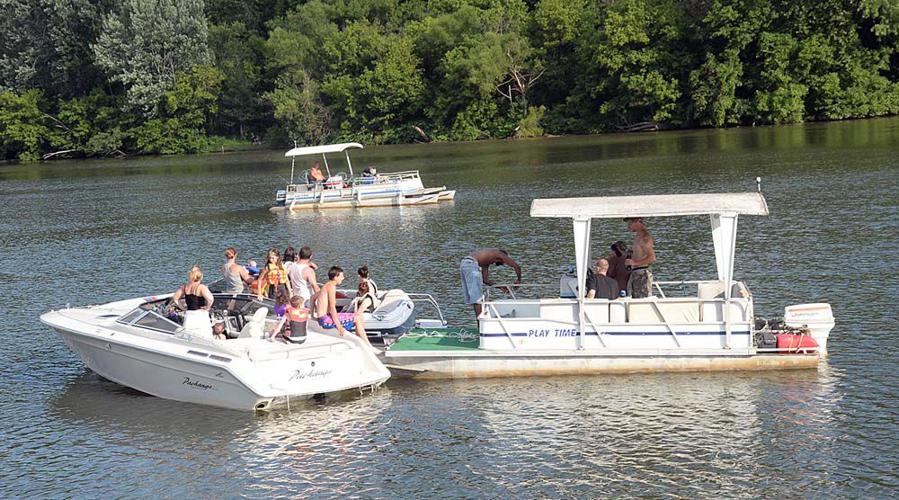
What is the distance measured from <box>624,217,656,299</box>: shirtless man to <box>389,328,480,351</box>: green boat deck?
2.87 meters

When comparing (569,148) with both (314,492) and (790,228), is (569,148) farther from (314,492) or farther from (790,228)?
(314,492)

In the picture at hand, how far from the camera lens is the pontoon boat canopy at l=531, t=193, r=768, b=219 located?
16703 mm

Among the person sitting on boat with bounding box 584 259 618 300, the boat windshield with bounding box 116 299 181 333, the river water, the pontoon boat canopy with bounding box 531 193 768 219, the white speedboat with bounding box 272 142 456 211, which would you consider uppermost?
the pontoon boat canopy with bounding box 531 193 768 219

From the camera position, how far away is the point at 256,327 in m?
17.5

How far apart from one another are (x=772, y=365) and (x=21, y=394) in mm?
13333

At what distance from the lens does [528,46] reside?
84062 mm

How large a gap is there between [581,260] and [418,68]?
76.5 meters

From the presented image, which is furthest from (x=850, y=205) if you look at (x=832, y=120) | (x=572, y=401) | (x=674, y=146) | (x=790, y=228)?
(x=832, y=120)

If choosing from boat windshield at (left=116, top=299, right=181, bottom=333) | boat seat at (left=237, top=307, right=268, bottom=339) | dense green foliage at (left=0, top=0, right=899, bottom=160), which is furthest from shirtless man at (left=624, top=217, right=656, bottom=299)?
dense green foliage at (left=0, top=0, right=899, bottom=160)

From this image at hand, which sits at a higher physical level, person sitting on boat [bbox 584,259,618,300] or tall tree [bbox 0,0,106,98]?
tall tree [bbox 0,0,106,98]

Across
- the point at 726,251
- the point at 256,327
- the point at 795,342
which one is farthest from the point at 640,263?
the point at 256,327

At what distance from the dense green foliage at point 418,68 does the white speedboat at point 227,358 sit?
59.8 meters

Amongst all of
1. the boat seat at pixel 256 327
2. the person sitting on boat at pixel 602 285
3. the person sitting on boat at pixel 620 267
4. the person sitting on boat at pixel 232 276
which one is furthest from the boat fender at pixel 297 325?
the person sitting on boat at pixel 620 267

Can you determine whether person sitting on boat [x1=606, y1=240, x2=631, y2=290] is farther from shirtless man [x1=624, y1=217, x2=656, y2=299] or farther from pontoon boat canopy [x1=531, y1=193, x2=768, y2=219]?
pontoon boat canopy [x1=531, y1=193, x2=768, y2=219]
